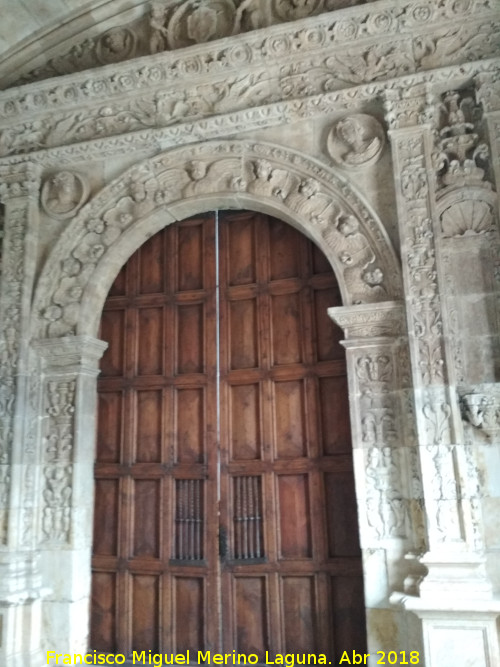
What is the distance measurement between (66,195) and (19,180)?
0.48 m

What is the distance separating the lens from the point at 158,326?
16.4 ft

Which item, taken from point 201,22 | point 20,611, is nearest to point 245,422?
point 20,611

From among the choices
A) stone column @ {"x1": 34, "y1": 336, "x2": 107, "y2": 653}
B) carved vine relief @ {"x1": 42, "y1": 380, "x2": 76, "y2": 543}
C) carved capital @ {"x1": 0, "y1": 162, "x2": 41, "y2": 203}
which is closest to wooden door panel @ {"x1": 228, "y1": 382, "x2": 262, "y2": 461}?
stone column @ {"x1": 34, "y1": 336, "x2": 107, "y2": 653}

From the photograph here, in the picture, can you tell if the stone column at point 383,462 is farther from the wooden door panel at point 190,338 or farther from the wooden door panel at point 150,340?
the wooden door panel at point 150,340

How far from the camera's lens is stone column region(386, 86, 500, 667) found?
341 cm

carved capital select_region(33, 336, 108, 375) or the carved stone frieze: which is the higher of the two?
the carved stone frieze

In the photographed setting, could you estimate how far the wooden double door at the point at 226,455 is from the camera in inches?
167

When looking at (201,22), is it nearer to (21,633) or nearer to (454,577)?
(454,577)

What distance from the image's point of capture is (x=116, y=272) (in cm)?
505

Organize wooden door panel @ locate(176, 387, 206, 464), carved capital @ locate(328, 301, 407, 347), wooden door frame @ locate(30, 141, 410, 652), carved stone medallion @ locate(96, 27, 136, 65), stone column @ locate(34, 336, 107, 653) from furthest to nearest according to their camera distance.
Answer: carved stone medallion @ locate(96, 27, 136, 65)
wooden door panel @ locate(176, 387, 206, 464)
stone column @ locate(34, 336, 107, 653)
carved capital @ locate(328, 301, 407, 347)
wooden door frame @ locate(30, 141, 410, 652)

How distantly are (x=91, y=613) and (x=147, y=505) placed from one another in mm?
929

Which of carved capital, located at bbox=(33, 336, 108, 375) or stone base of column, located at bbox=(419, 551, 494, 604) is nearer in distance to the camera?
stone base of column, located at bbox=(419, 551, 494, 604)

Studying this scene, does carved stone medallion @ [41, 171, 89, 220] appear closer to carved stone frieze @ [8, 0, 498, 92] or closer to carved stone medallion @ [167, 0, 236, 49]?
carved stone frieze @ [8, 0, 498, 92]

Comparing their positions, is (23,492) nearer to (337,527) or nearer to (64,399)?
(64,399)
